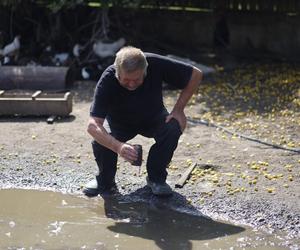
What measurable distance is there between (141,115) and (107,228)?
3.44ft

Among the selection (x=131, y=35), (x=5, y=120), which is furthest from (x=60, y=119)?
(x=131, y=35)

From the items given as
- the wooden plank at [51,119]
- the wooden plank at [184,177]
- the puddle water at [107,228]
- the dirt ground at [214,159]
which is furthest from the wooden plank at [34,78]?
the puddle water at [107,228]

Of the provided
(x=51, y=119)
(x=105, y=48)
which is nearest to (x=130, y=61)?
(x=51, y=119)

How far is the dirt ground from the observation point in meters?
5.83

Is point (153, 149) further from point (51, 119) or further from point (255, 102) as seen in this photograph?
point (255, 102)

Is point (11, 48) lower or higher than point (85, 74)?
higher

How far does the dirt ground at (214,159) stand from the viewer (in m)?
5.83

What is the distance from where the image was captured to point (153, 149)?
5906mm

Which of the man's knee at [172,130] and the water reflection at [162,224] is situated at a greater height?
the man's knee at [172,130]

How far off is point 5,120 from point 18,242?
360 centimetres

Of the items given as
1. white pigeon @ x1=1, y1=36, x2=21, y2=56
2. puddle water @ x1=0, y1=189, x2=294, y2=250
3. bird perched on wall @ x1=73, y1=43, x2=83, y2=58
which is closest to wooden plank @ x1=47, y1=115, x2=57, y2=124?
puddle water @ x1=0, y1=189, x2=294, y2=250

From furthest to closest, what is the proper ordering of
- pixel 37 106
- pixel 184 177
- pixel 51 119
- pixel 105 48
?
pixel 105 48, pixel 37 106, pixel 51 119, pixel 184 177

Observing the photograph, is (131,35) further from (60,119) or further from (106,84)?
(106,84)

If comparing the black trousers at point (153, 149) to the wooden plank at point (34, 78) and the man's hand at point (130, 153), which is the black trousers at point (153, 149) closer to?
the man's hand at point (130, 153)
